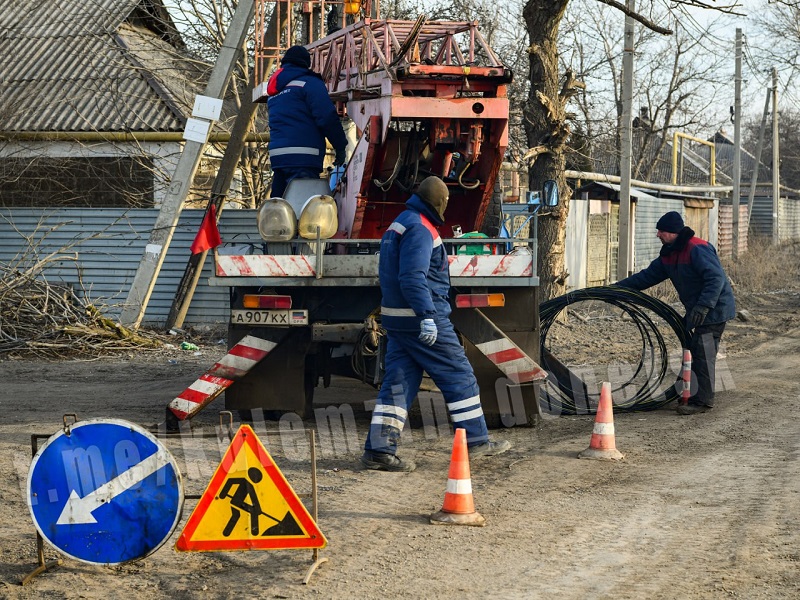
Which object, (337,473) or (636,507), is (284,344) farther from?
(636,507)

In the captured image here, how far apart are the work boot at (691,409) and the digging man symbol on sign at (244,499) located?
5.34 meters

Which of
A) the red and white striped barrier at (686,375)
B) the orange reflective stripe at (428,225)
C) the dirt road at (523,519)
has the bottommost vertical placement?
the dirt road at (523,519)

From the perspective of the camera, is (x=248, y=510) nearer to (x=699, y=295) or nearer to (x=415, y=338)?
(x=415, y=338)

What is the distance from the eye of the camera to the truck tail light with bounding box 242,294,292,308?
25.9 ft

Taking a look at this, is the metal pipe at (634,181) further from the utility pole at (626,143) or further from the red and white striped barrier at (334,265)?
the red and white striped barrier at (334,265)

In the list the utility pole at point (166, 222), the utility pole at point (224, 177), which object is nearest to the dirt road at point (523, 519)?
the utility pole at point (166, 222)

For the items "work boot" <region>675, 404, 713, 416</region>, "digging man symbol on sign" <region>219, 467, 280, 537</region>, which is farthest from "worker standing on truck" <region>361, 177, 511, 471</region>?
"work boot" <region>675, 404, 713, 416</region>

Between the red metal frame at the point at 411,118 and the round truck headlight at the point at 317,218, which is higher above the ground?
the red metal frame at the point at 411,118

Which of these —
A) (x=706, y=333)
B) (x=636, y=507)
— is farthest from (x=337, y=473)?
(x=706, y=333)

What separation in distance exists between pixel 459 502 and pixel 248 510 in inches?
55.4

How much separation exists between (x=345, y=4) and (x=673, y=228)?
4.50m

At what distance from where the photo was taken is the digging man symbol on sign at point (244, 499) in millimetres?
4871

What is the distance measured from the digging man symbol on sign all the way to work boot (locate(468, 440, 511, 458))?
8.50 feet

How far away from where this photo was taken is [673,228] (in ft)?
31.3
